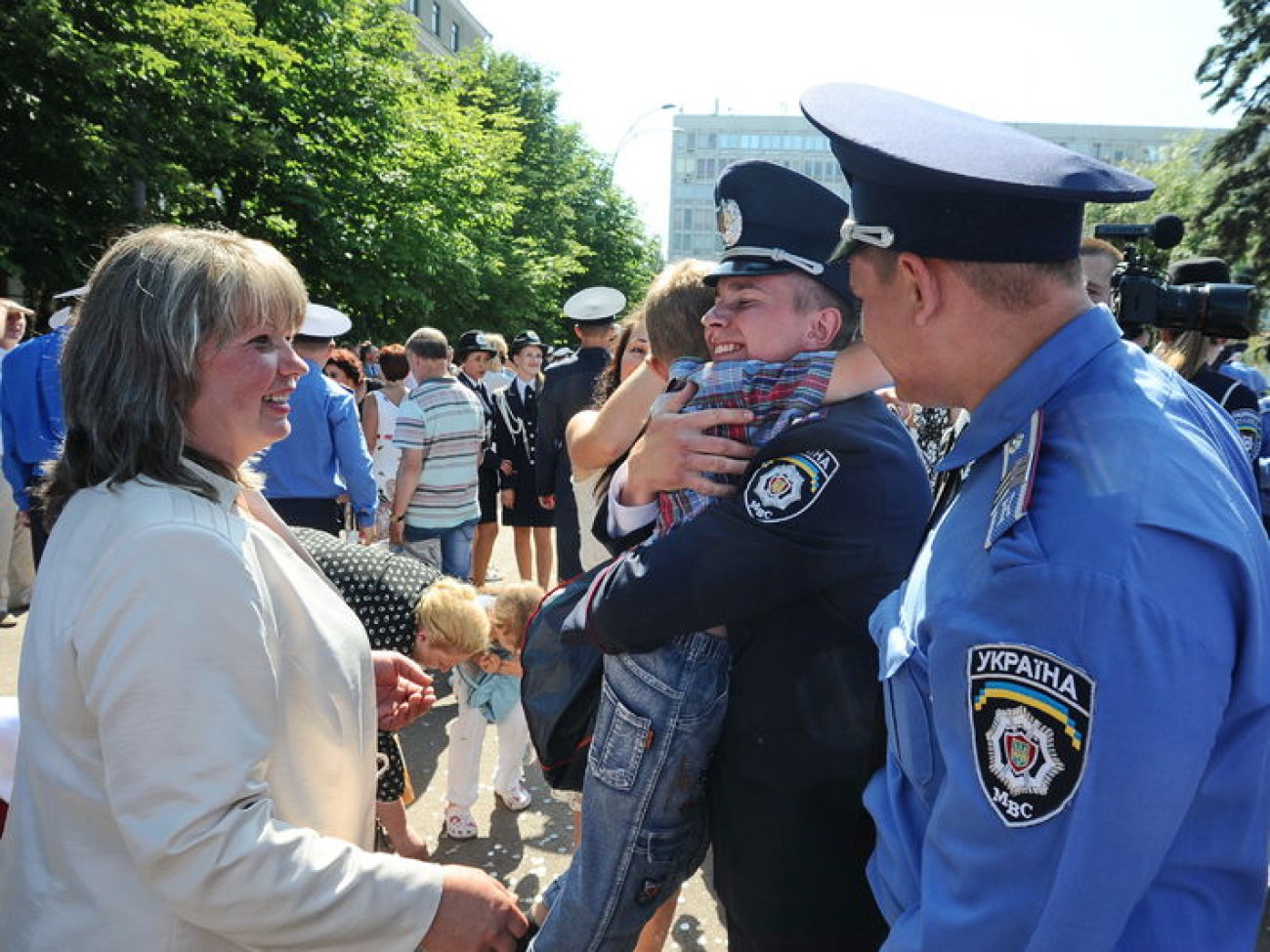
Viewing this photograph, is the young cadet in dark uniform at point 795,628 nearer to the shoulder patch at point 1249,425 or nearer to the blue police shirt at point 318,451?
the shoulder patch at point 1249,425

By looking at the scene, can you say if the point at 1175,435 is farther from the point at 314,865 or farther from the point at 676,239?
the point at 676,239

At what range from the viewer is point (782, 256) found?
1973 mm

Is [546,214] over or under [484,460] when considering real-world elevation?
under

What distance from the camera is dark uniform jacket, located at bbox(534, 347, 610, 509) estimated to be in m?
5.77

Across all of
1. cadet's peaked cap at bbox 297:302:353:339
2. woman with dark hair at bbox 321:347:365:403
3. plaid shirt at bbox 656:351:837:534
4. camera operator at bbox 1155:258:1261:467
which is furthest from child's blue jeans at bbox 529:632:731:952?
woman with dark hair at bbox 321:347:365:403

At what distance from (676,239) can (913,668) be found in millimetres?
115043

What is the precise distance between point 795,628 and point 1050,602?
85cm

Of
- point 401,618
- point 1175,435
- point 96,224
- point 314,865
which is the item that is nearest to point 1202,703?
point 1175,435

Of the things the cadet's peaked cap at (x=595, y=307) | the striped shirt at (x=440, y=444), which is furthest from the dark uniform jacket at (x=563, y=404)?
the striped shirt at (x=440, y=444)

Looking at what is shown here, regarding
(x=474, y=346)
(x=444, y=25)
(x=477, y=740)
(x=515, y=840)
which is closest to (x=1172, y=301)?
(x=477, y=740)

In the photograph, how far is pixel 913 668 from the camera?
1253 mm

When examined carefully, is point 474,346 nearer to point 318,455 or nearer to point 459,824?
point 318,455

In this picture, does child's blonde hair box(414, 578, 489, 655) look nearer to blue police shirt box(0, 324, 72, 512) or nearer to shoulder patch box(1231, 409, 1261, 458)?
shoulder patch box(1231, 409, 1261, 458)

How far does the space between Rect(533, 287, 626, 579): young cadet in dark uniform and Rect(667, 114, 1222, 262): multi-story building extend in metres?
98.5
